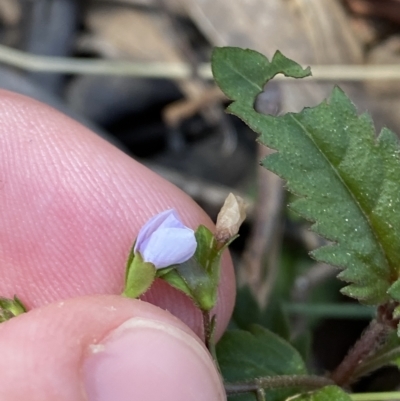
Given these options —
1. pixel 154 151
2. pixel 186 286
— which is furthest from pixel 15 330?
pixel 154 151

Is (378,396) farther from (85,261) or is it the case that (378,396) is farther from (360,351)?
(85,261)

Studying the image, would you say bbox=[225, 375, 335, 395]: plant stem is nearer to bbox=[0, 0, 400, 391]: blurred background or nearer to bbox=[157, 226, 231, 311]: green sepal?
bbox=[157, 226, 231, 311]: green sepal

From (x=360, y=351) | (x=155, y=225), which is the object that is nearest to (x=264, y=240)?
(x=360, y=351)

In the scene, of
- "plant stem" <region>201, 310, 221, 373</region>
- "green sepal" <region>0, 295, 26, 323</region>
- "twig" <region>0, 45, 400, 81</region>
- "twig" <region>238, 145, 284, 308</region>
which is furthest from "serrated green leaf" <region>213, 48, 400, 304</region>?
"twig" <region>0, 45, 400, 81</region>

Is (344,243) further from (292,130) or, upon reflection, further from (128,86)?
(128,86)

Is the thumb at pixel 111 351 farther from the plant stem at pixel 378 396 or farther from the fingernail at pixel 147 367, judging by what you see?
the plant stem at pixel 378 396

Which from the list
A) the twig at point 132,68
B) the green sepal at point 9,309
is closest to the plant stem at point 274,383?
the green sepal at point 9,309
